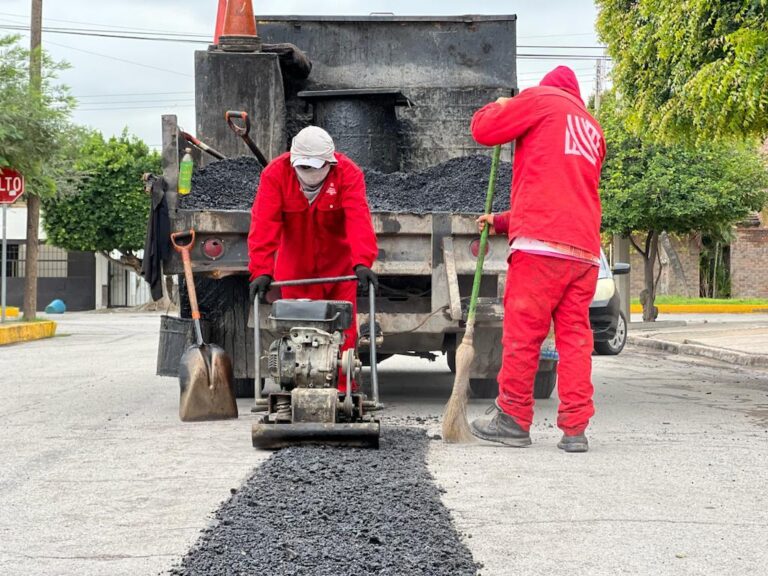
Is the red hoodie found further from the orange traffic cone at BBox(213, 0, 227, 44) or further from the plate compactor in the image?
the orange traffic cone at BBox(213, 0, 227, 44)

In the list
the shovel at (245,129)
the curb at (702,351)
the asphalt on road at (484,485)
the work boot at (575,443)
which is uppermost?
the shovel at (245,129)

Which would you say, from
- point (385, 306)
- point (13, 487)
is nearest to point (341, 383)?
point (385, 306)

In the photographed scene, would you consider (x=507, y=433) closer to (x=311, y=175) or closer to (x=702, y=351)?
(x=311, y=175)

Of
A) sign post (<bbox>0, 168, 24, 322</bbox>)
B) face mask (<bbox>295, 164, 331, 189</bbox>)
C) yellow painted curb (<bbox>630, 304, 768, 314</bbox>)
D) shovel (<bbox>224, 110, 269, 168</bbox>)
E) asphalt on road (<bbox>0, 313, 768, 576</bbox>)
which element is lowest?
asphalt on road (<bbox>0, 313, 768, 576</bbox>)

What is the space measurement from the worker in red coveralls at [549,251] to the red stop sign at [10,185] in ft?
54.6

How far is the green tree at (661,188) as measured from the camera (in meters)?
23.8

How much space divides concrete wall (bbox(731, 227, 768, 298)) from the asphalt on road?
34.5 metres

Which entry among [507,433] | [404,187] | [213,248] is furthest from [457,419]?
[404,187]

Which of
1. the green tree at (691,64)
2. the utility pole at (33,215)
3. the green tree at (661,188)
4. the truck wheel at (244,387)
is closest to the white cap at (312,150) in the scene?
the truck wheel at (244,387)

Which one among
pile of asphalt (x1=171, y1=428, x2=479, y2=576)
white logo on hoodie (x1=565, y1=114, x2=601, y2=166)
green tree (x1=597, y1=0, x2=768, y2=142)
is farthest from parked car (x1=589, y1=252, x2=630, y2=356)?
pile of asphalt (x1=171, y1=428, x2=479, y2=576)

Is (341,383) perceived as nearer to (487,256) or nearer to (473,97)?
(487,256)

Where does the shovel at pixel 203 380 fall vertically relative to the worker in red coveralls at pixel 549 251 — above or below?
below

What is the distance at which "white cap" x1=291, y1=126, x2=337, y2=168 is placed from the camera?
7414mm

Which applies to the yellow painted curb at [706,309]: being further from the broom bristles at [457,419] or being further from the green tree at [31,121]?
the broom bristles at [457,419]
